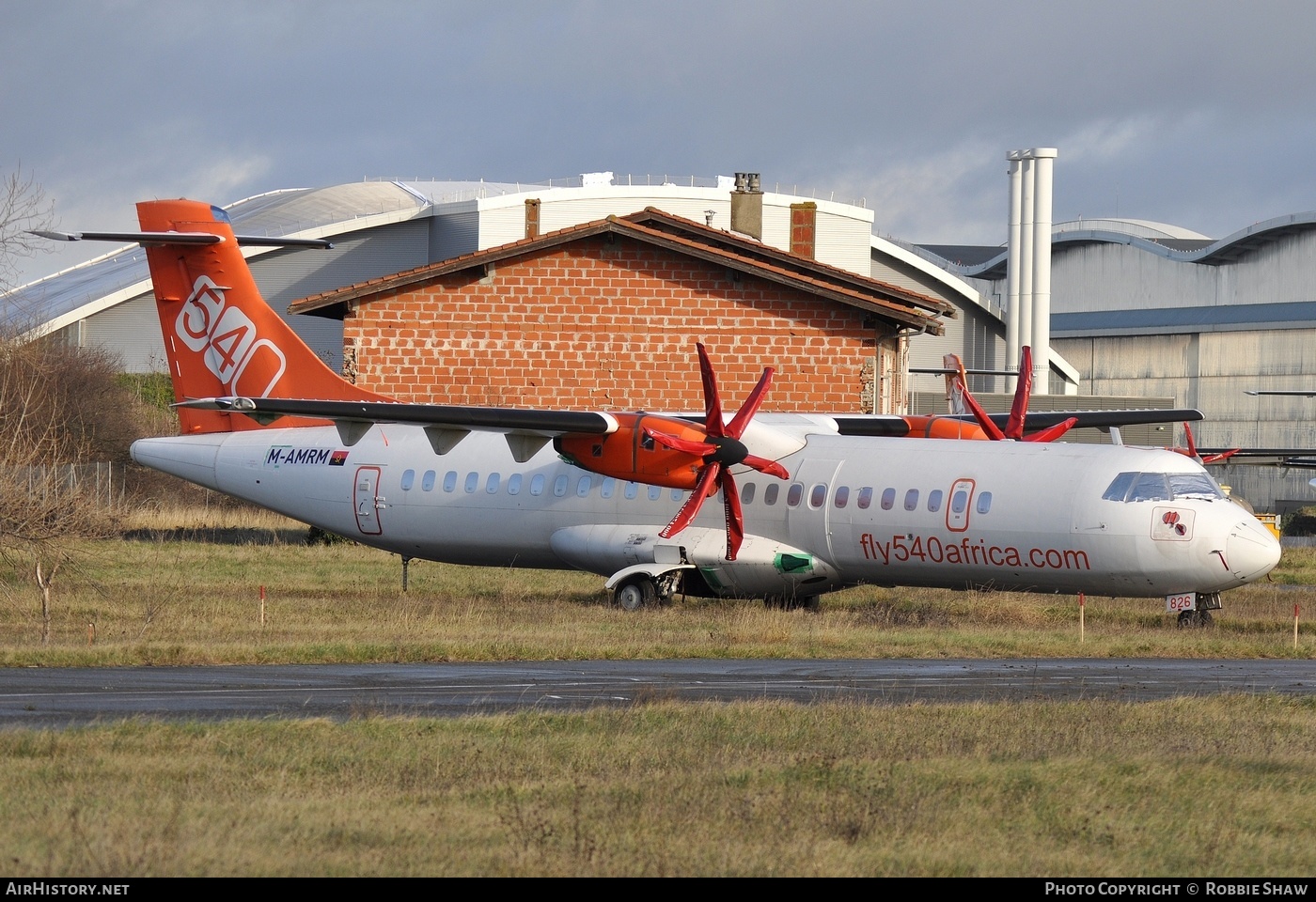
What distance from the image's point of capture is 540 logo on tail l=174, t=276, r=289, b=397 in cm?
3070

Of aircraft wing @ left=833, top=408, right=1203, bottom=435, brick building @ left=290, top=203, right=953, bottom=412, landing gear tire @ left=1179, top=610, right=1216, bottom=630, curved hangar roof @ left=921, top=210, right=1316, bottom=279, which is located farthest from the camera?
curved hangar roof @ left=921, top=210, right=1316, bottom=279

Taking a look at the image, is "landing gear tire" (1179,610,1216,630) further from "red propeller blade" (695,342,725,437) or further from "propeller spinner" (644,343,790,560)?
"red propeller blade" (695,342,725,437)

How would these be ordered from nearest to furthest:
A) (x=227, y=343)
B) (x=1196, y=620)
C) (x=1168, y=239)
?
(x=1196, y=620) → (x=227, y=343) → (x=1168, y=239)

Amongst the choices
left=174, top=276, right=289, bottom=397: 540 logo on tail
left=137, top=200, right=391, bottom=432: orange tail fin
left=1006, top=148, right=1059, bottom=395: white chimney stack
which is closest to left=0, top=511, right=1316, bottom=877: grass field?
left=137, top=200, right=391, bottom=432: orange tail fin

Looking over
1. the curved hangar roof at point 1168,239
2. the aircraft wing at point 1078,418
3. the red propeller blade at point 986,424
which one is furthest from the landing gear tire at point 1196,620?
the curved hangar roof at point 1168,239

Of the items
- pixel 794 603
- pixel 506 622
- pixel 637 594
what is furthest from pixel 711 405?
pixel 506 622

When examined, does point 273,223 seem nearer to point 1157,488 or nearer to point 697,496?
point 697,496

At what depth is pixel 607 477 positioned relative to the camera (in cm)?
2705

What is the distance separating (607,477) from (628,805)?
1692cm

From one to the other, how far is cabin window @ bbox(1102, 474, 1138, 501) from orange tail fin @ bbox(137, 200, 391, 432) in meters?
14.3

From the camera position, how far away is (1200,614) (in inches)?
936

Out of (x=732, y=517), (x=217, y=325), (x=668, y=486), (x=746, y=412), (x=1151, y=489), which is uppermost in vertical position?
(x=217, y=325)

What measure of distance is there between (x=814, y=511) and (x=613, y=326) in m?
14.6

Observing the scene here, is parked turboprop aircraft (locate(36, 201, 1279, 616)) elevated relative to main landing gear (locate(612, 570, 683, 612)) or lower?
elevated
